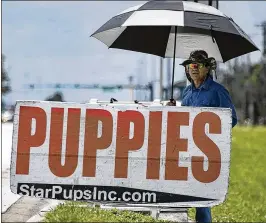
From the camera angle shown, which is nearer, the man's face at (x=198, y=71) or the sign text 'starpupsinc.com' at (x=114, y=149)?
the sign text 'starpupsinc.com' at (x=114, y=149)

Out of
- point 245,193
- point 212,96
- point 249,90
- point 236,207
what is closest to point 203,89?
point 212,96

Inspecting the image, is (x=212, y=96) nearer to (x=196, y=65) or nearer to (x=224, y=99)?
(x=224, y=99)

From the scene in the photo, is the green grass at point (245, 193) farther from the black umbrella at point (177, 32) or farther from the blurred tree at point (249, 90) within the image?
the blurred tree at point (249, 90)

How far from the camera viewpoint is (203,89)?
597 centimetres

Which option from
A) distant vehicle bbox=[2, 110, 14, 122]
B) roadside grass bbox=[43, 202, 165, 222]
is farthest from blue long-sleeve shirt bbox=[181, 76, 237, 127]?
distant vehicle bbox=[2, 110, 14, 122]

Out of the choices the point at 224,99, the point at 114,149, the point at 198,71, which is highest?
the point at 198,71

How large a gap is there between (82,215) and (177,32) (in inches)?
99.2

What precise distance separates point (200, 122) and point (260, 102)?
3508 inches

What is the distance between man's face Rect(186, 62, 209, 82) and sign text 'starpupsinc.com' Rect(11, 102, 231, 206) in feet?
2.36

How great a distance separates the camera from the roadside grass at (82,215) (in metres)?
5.75

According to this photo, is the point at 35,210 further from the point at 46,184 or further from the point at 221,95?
the point at 221,95

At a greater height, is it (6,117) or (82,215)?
(82,215)

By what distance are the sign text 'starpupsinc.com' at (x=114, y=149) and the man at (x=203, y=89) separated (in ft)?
1.79

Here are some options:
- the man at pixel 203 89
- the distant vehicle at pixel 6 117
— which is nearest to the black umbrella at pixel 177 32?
the man at pixel 203 89
